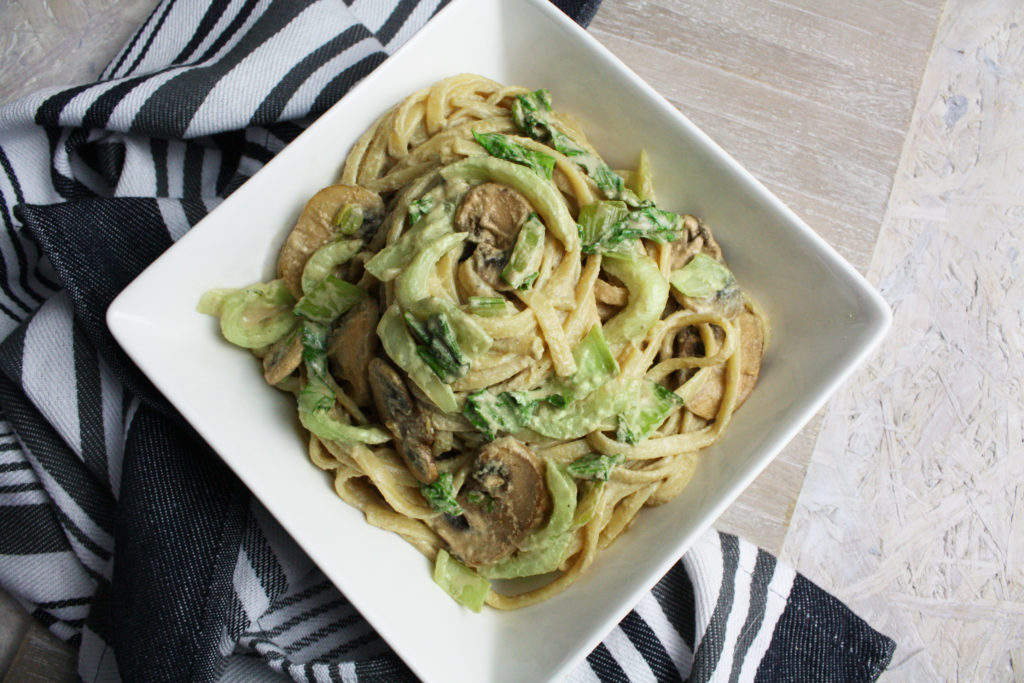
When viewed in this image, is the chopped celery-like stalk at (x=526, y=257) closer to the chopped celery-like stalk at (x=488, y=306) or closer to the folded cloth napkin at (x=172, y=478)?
the chopped celery-like stalk at (x=488, y=306)

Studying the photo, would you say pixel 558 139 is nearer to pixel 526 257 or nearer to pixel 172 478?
pixel 526 257

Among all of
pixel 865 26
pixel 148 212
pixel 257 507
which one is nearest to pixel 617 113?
pixel 865 26

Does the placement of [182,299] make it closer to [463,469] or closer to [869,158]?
[463,469]

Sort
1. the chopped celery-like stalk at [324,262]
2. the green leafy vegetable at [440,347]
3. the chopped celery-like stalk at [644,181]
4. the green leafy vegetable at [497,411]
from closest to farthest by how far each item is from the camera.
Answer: the green leafy vegetable at [440,347]
the green leafy vegetable at [497,411]
the chopped celery-like stalk at [324,262]
the chopped celery-like stalk at [644,181]

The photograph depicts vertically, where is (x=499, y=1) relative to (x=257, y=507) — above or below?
above

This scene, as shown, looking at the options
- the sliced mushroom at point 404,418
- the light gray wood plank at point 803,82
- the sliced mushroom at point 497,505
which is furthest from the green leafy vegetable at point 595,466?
the light gray wood plank at point 803,82

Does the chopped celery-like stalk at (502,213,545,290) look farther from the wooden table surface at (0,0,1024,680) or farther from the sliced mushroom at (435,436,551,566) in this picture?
the wooden table surface at (0,0,1024,680)

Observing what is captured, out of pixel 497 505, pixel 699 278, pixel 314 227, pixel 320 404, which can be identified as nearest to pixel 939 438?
pixel 699 278
